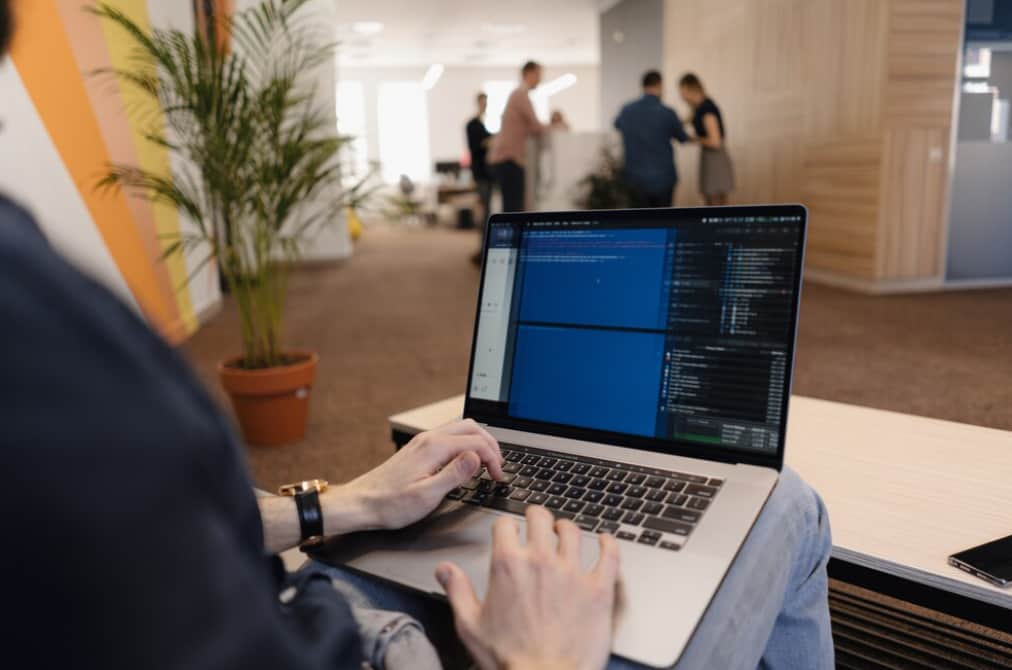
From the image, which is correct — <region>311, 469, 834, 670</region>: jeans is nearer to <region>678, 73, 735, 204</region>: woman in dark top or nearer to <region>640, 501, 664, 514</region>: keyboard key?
<region>640, 501, 664, 514</region>: keyboard key

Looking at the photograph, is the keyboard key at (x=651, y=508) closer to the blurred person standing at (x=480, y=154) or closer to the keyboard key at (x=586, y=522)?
the keyboard key at (x=586, y=522)

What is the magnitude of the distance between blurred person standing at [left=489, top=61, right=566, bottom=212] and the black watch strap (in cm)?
575

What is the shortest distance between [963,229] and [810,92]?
1.48 m

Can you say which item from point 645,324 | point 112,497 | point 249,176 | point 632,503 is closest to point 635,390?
point 645,324

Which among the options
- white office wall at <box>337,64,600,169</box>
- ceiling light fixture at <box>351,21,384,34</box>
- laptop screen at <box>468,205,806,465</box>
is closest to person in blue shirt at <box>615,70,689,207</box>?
laptop screen at <box>468,205,806,465</box>

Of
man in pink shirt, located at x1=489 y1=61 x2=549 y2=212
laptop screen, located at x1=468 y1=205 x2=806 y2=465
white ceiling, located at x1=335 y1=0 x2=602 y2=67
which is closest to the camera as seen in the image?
laptop screen, located at x1=468 y1=205 x2=806 y2=465

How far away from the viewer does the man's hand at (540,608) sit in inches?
20.5

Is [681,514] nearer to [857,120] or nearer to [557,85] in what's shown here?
[857,120]

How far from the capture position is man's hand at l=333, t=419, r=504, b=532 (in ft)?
2.48

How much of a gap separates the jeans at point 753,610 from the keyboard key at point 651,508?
0.29 feet

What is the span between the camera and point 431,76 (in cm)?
1620

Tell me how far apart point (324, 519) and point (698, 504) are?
14.5 inches

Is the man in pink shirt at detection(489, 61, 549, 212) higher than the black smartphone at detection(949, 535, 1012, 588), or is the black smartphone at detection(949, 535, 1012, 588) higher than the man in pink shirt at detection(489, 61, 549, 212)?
the man in pink shirt at detection(489, 61, 549, 212)

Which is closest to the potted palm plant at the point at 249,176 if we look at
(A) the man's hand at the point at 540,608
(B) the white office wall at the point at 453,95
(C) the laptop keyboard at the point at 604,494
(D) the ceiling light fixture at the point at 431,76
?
(C) the laptop keyboard at the point at 604,494
